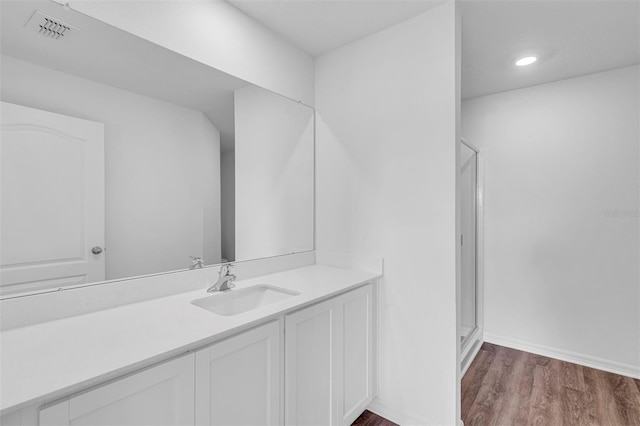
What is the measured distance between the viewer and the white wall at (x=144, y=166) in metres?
1.19

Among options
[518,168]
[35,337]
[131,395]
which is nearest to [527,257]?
[518,168]

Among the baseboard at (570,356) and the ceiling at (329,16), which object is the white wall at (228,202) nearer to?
the ceiling at (329,16)

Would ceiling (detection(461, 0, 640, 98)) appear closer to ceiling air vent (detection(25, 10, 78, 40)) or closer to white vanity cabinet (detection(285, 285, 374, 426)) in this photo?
white vanity cabinet (detection(285, 285, 374, 426))

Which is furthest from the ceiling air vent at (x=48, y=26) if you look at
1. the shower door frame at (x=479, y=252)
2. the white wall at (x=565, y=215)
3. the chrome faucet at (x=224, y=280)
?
the white wall at (x=565, y=215)

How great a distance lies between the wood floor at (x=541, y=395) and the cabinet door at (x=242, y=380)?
2.98 ft

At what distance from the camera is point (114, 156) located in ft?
4.39

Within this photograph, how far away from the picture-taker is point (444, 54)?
171 centimetres

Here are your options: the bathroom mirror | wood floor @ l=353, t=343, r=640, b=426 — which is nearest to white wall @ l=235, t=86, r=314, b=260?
the bathroom mirror

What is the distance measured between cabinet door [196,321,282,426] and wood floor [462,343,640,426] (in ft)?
4.58

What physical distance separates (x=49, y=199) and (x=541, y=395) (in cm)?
305

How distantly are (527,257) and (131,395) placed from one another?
3.14m

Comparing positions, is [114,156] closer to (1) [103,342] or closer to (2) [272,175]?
(1) [103,342]

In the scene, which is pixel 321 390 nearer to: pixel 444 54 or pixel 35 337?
pixel 35 337

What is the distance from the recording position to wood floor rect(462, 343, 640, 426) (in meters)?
1.91
